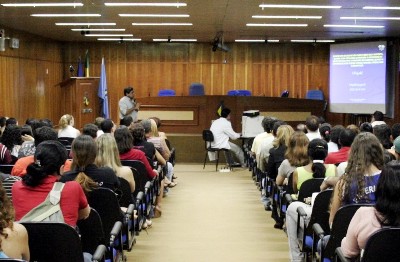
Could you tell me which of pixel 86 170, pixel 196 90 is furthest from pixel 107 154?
pixel 196 90

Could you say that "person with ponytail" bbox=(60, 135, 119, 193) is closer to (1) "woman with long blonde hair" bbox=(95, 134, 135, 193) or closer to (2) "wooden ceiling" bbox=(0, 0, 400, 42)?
(1) "woman with long blonde hair" bbox=(95, 134, 135, 193)

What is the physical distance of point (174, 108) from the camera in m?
14.8

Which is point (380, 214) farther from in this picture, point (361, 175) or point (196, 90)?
point (196, 90)

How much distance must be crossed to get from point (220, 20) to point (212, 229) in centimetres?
705

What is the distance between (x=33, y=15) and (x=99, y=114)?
16.1ft

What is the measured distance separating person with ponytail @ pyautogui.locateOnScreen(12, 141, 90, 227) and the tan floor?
2477 millimetres

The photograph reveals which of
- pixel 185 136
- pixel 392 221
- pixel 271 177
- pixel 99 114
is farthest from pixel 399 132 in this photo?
pixel 99 114

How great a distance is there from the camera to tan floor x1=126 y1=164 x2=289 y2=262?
618cm

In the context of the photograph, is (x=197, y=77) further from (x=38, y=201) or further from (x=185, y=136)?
(x=38, y=201)

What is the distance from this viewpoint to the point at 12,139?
268 inches

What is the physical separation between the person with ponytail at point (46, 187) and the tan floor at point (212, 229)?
2.48 m

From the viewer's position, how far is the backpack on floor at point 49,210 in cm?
341

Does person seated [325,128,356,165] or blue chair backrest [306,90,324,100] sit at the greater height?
blue chair backrest [306,90,324,100]

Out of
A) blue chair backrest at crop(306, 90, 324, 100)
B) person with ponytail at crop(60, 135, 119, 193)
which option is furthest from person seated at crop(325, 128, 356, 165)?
blue chair backrest at crop(306, 90, 324, 100)
